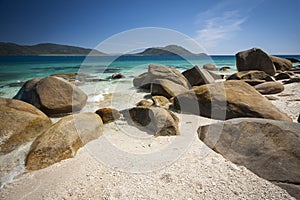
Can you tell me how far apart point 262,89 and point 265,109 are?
3099 millimetres

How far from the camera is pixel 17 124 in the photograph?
2.56 meters

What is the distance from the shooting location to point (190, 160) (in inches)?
87.9

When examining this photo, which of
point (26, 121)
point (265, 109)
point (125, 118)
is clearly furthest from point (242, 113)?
point (26, 121)

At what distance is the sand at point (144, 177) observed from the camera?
1.70 metres

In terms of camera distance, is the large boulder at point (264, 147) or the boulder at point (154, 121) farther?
the boulder at point (154, 121)

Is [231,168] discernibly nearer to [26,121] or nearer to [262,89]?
[26,121]

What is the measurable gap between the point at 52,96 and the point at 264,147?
4.14 meters

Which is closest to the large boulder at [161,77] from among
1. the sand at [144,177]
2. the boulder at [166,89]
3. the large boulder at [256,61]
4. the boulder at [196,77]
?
the boulder at [196,77]

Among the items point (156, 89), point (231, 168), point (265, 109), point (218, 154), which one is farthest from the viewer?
point (156, 89)

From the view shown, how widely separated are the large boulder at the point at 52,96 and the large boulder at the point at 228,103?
8.58ft

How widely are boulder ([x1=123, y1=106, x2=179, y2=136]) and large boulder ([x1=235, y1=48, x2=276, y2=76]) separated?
957 centimetres

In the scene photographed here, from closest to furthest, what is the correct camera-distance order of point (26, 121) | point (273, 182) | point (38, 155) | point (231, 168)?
point (273, 182), point (231, 168), point (38, 155), point (26, 121)

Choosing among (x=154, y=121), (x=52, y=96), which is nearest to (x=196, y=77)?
(x=154, y=121)

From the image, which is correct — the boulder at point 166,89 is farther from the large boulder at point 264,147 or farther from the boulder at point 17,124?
the boulder at point 17,124
